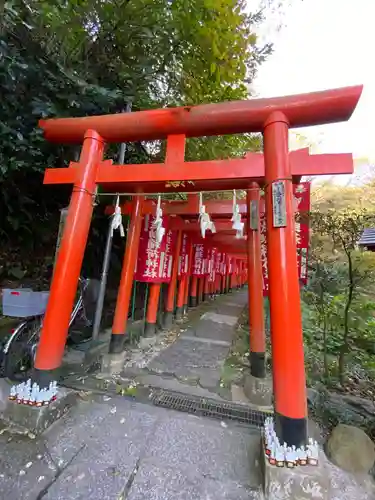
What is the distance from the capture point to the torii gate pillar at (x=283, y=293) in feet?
8.50

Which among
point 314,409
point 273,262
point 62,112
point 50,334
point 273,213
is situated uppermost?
point 62,112

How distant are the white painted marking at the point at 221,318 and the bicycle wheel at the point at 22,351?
705 cm

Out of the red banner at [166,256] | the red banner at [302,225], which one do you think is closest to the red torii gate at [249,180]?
the red banner at [302,225]

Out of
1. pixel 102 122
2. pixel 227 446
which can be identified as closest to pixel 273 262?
pixel 227 446

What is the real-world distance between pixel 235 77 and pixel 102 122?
11.1 feet

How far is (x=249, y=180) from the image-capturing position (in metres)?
3.55

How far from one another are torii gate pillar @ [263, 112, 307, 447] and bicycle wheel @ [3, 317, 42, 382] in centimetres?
350

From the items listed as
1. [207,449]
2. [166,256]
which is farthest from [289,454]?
[166,256]

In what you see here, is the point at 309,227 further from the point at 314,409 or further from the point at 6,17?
the point at 6,17

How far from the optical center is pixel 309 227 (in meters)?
4.59

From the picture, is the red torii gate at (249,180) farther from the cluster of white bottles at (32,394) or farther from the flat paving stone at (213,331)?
the flat paving stone at (213,331)

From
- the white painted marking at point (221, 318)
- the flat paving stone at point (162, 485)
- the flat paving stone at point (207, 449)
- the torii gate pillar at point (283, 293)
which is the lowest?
the flat paving stone at point (162, 485)

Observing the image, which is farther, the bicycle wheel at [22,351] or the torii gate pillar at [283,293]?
the bicycle wheel at [22,351]

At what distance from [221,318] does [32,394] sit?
Answer: 841 centimetres
